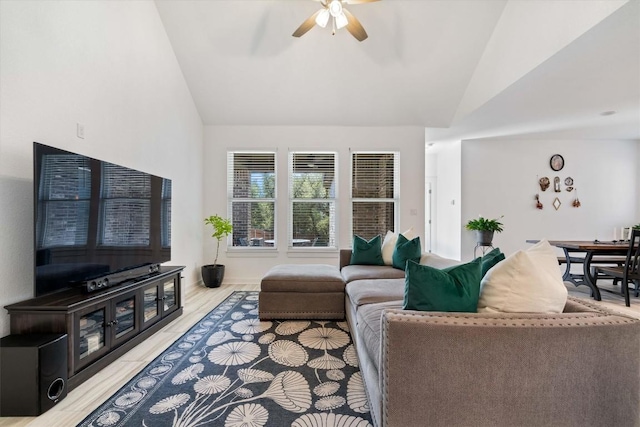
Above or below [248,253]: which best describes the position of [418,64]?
above

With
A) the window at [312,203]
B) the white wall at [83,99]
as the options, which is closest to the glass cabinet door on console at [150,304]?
the white wall at [83,99]

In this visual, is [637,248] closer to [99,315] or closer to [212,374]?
[212,374]

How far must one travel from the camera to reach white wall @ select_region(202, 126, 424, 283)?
510cm

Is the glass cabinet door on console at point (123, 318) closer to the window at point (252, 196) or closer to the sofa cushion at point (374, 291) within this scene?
the sofa cushion at point (374, 291)

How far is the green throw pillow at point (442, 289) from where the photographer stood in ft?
4.53

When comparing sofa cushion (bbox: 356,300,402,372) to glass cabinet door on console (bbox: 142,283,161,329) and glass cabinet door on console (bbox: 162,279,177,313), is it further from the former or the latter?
glass cabinet door on console (bbox: 162,279,177,313)

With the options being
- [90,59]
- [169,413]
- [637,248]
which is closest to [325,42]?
[90,59]

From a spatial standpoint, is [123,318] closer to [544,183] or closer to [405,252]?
[405,252]

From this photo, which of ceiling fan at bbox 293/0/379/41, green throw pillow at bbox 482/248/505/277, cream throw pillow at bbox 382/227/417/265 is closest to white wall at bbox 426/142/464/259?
cream throw pillow at bbox 382/227/417/265

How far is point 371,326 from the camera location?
5.84 ft

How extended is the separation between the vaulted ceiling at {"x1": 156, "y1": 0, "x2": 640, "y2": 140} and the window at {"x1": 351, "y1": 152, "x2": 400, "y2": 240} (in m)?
0.62

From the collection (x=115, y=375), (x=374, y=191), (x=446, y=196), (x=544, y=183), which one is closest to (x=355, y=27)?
(x=374, y=191)

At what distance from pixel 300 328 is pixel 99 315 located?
1.63 metres

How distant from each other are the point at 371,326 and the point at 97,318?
1899mm
